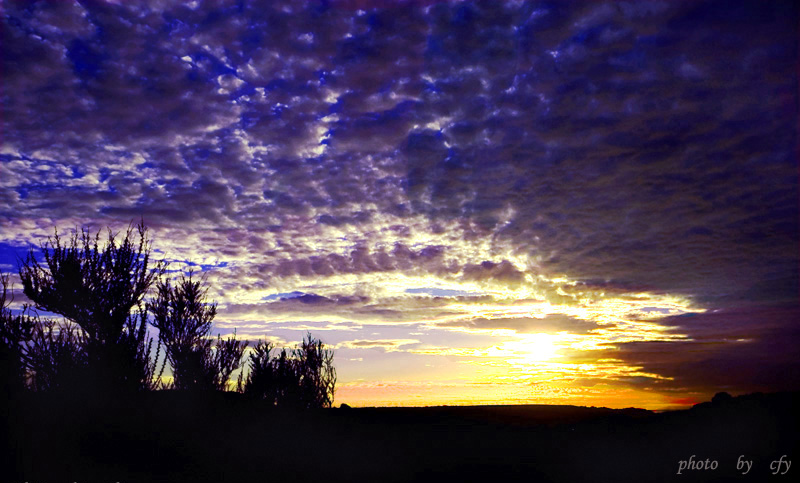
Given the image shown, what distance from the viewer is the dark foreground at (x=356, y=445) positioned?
13.0 meters

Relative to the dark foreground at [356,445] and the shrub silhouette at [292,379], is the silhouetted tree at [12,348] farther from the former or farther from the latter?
the shrub silhouette at [292,379]

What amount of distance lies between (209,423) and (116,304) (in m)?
6.15

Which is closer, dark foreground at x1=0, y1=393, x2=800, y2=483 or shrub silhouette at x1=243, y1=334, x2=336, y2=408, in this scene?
dark foreground at x1=0, y1=393, x2=800, y2=483

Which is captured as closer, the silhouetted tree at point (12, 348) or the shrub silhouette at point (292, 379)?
the silhouetted tree at point (12, 348)

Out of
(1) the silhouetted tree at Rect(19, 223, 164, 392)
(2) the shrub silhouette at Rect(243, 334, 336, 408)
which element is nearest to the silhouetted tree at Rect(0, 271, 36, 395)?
(1) the silhouetted tree at Rect(19, 223, 164, 392)

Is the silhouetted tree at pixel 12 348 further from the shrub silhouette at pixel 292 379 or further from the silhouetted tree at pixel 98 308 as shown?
the shrub silhouette at pixel 292 379

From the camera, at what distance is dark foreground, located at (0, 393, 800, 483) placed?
12977 mm

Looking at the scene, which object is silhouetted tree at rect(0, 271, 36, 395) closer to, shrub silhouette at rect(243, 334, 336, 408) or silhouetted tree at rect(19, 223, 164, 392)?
silhouetted tree at rect(19, 223, 164, 392)

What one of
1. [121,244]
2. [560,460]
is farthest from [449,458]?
[121,244]

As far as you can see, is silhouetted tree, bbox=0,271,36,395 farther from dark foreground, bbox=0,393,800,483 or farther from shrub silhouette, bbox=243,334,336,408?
shrub silhouette, bbox=243,334,336,408

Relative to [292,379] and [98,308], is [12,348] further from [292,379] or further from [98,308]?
[292,379]

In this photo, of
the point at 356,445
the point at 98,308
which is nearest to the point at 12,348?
the point at 98,308

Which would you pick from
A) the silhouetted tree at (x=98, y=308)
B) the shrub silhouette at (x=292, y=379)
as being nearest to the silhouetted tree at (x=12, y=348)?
the silhouetted tree at (x=98, y=308)

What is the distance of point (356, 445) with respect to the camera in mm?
20641
